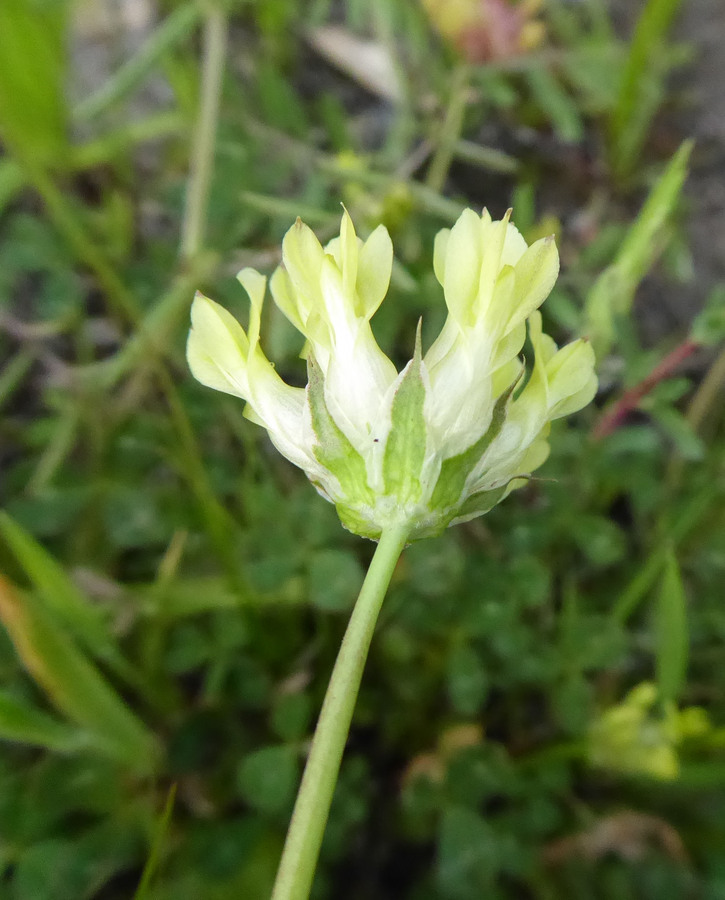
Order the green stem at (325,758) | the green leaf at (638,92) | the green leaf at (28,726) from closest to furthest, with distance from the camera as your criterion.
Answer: the green stem at (325,758), the green leaf at (28,726), the green leaf at (638,92)

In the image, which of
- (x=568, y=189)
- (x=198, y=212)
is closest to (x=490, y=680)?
(x=198, y=212)

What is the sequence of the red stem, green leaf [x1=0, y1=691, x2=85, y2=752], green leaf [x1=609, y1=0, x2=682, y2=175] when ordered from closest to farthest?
green leaf [x1=0, y1=691, x2=85, y2=752] < the red stem < green leaf [x1=609, y1=0, x2=682, y2=175]

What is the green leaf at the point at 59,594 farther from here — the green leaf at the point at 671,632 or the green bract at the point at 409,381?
the green leaf at the point at 671,632

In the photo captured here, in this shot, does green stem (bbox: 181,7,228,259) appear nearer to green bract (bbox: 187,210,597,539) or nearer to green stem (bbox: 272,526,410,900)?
green bract (bbox: 187,210,597,539)

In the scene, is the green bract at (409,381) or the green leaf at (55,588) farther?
the green leaf at (55,588)

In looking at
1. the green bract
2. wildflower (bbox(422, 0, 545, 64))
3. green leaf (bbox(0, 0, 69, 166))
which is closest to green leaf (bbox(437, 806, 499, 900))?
the green bract

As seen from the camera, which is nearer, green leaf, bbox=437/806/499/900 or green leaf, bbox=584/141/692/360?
green leaf, bbox=584/141/692/360

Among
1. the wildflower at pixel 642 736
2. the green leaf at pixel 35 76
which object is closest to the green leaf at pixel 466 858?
the wildflower at pixel 642 736

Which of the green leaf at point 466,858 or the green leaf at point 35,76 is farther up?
the green leaf at point 35,76
